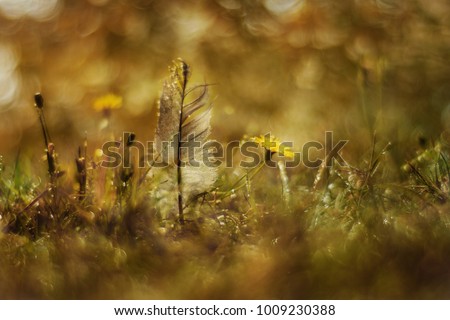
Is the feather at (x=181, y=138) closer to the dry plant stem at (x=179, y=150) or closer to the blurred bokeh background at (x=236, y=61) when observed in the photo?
the dry plant stem at (x=179, y=150)

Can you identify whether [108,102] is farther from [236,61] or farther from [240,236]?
[240,236]

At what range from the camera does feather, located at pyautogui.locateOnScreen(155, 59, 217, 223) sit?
4.94 ft

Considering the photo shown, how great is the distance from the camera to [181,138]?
153 cm

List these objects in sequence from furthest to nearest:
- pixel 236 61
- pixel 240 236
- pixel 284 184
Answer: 1. pixel 236 61
2. pixel 284 184
3. pixel 240 236

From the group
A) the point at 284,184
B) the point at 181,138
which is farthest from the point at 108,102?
the point at 284,184

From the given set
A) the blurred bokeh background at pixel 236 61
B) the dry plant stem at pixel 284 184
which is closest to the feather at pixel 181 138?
the dry plant stem at pixel 284 184

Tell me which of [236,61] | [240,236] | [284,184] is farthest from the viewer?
[236,61]

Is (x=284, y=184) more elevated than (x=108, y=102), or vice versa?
(x=108, y=102)

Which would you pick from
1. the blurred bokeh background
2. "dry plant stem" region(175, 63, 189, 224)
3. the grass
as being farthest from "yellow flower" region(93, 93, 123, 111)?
"dry plant stem" region(175, 63, 189, 224)

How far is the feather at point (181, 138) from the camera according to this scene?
1505 millimetres

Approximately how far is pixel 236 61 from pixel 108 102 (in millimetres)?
573

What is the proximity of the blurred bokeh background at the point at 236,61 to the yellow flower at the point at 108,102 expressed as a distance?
0.05 m
